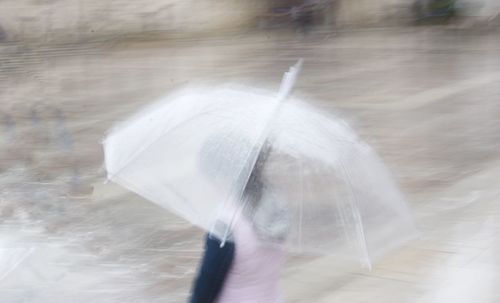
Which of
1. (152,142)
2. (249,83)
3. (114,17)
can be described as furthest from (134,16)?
(152,142)

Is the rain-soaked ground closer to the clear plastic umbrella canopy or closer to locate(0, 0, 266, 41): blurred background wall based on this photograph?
locate(0, 0, 266, 41): blurred background wall

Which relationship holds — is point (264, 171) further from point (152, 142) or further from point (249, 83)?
point (249, 83)

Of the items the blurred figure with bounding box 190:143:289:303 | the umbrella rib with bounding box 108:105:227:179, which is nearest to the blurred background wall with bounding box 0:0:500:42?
the umbrella rib with bounding box 108:105:227:179

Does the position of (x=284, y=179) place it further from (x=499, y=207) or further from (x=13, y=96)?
(x=13, y=96)

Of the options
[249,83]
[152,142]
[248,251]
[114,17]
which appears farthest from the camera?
[114,17]

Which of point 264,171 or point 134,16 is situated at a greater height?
point 264,171

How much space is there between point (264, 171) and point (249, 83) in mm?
5096

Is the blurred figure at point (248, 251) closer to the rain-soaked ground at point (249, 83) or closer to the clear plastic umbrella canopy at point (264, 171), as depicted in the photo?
the clear plastic umbrella canopy at point (264, 171)

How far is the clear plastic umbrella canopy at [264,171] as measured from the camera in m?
2.68

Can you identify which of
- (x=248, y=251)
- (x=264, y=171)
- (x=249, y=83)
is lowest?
(x=249, y=83)

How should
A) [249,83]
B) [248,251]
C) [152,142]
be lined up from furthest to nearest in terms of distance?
[249,83]
[152,142]
[248,251]

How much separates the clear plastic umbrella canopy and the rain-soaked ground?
2044mm

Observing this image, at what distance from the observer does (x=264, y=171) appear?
274 centimetres

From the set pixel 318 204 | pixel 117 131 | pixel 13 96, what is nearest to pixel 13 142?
pixel 13 96
